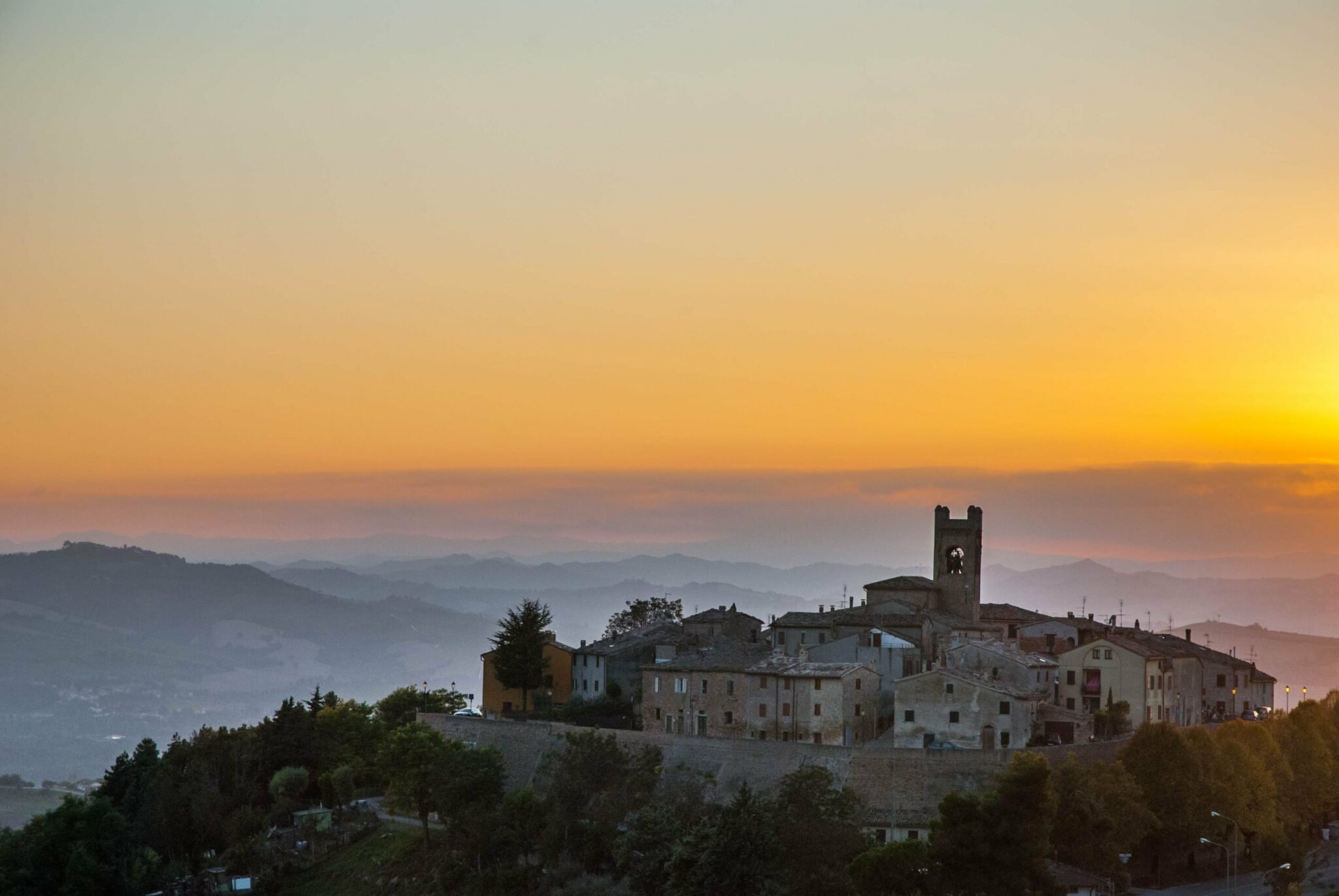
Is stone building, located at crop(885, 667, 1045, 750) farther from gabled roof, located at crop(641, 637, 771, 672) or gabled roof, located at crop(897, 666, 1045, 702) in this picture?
gabled roof, located at crop(641, 637, 771, 672)

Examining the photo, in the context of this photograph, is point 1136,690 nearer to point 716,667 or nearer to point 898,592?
point 898,592

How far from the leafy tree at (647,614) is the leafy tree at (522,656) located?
14.2 m

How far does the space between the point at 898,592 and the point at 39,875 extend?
1531 inches

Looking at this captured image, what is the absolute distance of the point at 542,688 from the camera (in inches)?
3061

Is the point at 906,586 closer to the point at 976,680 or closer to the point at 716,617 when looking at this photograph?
the point at 716,617

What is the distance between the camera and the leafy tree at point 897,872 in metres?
50.3

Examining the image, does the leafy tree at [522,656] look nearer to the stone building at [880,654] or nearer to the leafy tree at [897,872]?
the stone building at [880,654]

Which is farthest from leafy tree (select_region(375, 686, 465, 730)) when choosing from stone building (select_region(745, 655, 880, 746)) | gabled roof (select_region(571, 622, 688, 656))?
stone building (select_region(745, 655, 880, 746))

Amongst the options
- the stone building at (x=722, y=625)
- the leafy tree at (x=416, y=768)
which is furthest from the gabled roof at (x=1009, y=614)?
the leafy tree at (x=416, y=768)

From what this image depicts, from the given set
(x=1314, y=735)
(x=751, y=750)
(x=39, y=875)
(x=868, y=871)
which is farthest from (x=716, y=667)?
(x=39, y=875)

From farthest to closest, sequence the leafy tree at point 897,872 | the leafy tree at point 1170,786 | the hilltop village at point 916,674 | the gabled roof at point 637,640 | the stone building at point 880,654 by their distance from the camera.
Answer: the gabled roof at point 637,640 < the stone building at point 880,654 < the hilltop village at point 916,674 < the leafy tree at point 1170,786 < the leafy tree at point 897,872

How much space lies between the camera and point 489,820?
61375 mm

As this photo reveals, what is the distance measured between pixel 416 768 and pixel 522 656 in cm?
1189

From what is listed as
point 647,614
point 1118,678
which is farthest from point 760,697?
point 647,614
